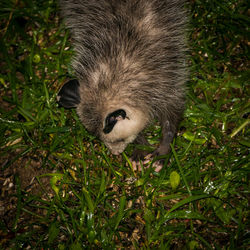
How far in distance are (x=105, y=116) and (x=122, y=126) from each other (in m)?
0.21

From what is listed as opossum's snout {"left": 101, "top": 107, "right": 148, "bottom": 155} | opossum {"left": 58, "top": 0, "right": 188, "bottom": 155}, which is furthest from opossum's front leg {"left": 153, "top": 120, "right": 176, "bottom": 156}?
opossum's snout {"left": 101, "top": 107, "right": 148, "bottom": 155}

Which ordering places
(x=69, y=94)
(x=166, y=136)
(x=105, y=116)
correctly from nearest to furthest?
(x=105, y=116)
(x=69, y=94)
(x=166, y=136)

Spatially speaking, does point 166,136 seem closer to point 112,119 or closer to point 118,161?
point 118,161

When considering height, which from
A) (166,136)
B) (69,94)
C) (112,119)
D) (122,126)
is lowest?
(166,136)

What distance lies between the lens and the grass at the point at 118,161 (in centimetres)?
221

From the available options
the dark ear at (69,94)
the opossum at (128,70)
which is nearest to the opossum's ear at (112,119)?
the opossum at (128,70)

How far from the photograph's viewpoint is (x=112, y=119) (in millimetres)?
1914

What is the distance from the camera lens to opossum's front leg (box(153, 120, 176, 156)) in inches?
97.0

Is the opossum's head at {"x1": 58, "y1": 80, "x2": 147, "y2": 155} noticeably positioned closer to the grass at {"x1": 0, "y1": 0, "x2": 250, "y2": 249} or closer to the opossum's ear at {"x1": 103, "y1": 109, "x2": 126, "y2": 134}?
the opossum's ear at {"x1": 103, "y1": 109, "x2": 126, "y2": 134}

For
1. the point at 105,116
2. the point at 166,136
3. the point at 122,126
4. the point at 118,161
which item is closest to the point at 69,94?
the point at 105,116

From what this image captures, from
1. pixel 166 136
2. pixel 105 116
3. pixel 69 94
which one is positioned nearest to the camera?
pixel 105 116

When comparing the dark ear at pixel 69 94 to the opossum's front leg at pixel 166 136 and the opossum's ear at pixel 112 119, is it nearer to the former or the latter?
the opossum's ear at pixel 112 119

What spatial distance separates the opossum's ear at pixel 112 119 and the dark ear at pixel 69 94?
384 mm

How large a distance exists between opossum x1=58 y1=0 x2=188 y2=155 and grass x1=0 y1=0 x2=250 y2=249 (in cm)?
34
